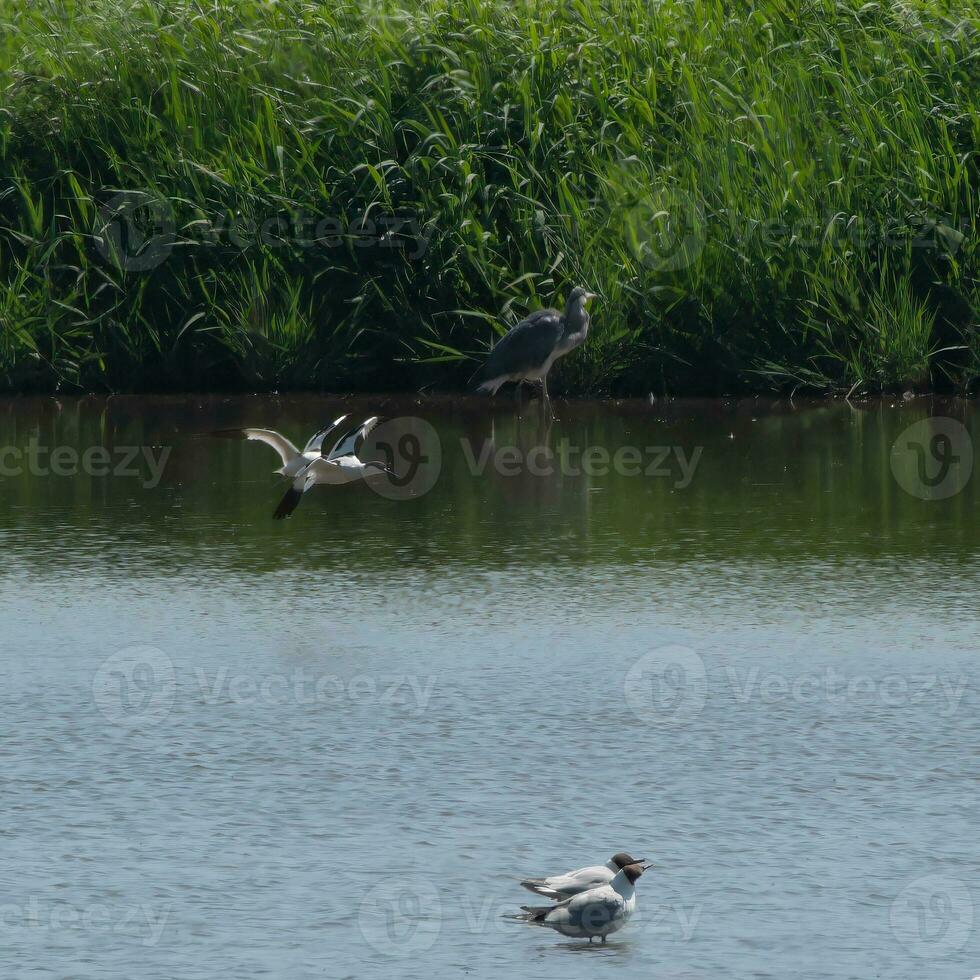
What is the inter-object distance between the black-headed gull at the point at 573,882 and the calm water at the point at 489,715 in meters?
0.11

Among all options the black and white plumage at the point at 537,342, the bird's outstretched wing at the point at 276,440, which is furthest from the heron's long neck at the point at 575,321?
the bird's outstretched wing at the point at 276,440

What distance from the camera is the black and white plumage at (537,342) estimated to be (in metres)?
12.7

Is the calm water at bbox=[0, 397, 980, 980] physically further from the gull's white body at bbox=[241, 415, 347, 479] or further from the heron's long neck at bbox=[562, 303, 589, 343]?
the heron's long neck at bbox=[562, 303, 589, 343]

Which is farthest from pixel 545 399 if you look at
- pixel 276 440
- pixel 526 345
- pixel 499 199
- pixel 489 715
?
pixel 489 715

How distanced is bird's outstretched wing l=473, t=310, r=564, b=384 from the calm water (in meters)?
1.35

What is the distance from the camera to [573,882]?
4699 mm

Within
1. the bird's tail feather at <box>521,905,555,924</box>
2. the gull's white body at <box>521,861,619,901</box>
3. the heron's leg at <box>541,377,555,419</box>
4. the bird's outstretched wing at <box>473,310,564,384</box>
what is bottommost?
the bird's tail feather at <box>521,905,555,924</box>

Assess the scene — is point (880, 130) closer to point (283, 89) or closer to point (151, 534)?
point (283, 89)

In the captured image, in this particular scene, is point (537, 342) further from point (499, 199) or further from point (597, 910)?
point (597, 910)

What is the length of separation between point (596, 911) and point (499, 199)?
9488mm

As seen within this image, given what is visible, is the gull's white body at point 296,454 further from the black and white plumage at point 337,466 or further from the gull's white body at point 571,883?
the gull's white body at point 571,883

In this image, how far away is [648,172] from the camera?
1360 centimetres

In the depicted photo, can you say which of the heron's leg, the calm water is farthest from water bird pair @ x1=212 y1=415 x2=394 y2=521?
the heron's leg

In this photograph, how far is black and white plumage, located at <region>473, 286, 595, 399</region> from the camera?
12695mm
